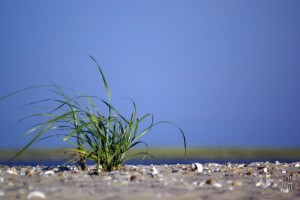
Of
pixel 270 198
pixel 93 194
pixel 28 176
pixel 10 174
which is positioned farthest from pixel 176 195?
pixel 10 174

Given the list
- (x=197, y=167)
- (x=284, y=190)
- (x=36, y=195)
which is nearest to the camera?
(x=36, y=195)

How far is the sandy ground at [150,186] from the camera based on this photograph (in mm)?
3791

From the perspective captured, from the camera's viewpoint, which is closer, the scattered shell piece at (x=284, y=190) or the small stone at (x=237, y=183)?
the scattered shell piece at (x=284, y=190)

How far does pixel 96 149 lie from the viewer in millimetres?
5578

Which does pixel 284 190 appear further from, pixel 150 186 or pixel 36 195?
pixel 36 195

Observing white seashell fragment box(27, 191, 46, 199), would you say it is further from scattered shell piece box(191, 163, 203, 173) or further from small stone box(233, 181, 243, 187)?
scattered shell piece box(191, 163, 203, 173)

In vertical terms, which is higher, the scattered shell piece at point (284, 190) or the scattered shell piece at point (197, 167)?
the scattered shell piece at point (197, 167)

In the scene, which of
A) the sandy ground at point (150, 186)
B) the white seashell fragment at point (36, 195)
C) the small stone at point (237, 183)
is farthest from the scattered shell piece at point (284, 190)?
the white seashell fragment at point (36, 195)

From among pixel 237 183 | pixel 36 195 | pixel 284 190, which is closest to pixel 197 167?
pixel 237 183

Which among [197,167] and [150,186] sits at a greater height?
[197,167]

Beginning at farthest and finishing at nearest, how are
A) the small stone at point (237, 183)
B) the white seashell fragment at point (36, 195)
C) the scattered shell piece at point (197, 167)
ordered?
the scattered shell piece at point (197, 167)
the small stone at point (237, 183)
the white seashell fragment at point (36, 195)

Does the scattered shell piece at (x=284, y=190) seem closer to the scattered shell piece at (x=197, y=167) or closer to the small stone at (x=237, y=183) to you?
the small stone at (x=237, y=183)

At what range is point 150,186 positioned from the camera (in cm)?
438

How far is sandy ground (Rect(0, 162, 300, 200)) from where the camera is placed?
379 centimetres
